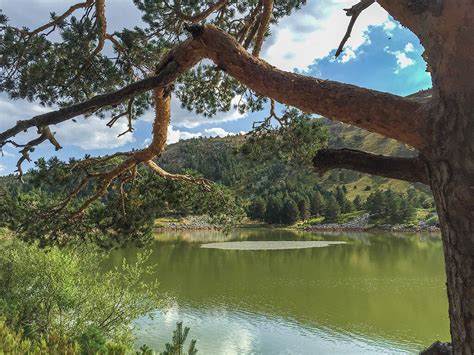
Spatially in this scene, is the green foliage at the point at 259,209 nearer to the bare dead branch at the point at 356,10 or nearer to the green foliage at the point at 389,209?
the green foliage at the point at 389,209

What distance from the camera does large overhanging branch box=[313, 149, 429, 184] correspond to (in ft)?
9.53

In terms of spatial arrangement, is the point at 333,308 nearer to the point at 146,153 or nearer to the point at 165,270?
the point at 165,270

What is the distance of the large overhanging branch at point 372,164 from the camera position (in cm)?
290

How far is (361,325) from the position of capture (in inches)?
808

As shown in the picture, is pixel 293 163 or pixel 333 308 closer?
pixel 293 163

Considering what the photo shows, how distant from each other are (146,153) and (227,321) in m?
16.3

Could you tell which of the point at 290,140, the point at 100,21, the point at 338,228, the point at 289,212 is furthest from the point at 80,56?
the point at 289,212

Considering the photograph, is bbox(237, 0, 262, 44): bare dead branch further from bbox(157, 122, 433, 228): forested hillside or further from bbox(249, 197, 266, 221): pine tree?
bbox(249, 197, 266, 221): pine tree

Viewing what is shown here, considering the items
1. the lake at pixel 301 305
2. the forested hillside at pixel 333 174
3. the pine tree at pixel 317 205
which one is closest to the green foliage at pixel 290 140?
the lake at pixel 301 305

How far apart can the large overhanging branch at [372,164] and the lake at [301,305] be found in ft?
40.5

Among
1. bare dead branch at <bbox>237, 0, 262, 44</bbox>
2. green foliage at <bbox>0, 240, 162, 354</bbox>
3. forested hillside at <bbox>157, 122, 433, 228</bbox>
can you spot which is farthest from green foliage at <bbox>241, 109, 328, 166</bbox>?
forested hillside at <bbox>157, 122, 433, 228</bbox>

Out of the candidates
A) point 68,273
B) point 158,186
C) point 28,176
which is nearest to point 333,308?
point 68,273

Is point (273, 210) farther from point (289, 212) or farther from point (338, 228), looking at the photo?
point (338, 228)

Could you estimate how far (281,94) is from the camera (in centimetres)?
303
